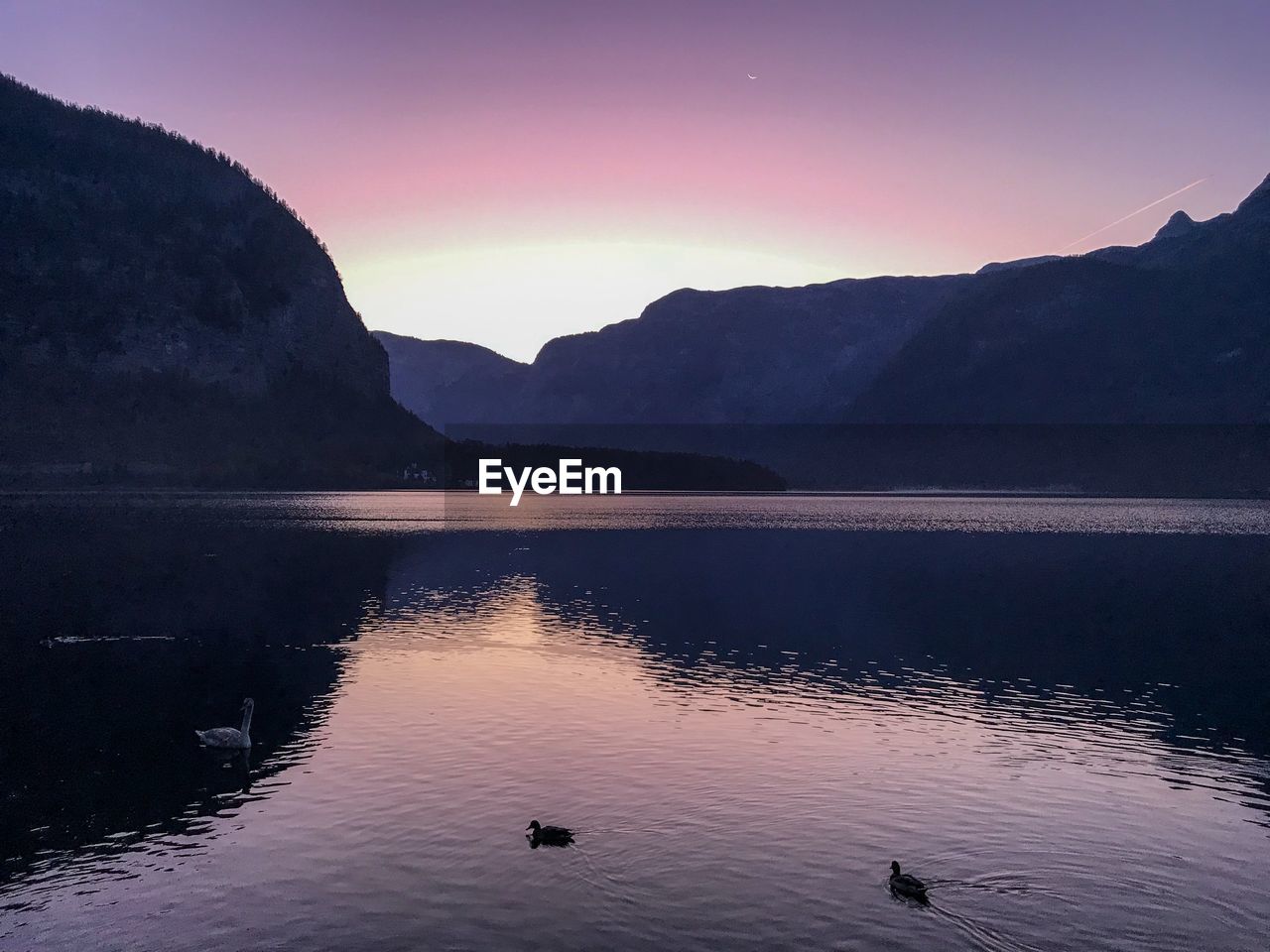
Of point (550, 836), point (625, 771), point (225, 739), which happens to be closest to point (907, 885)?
point (550, 836)

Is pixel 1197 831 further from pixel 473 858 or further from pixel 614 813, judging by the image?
pixel 473 858

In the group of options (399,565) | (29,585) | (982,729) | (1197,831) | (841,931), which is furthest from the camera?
(399,565)

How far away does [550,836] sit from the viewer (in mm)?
27688

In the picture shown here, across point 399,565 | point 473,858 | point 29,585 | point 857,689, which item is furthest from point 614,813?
point 399,565

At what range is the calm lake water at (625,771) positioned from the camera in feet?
78.0

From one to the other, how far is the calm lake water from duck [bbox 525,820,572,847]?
456 mm

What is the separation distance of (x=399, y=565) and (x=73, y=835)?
81670 millimetres

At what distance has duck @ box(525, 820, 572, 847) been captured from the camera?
27.7 meters

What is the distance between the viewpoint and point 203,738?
3756 cm

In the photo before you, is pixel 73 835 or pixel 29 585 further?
pixel 29 585

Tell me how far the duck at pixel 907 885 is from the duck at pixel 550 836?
8452 mm

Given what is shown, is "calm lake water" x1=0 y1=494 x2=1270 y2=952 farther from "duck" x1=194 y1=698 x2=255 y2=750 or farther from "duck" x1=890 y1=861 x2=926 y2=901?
"duck" x1=194 y1=698 x2=255 y2=750

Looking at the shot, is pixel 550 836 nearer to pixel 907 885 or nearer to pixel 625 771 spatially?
pixel 625 771

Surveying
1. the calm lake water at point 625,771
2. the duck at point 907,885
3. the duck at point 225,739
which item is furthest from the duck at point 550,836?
the duck at point 225,739
